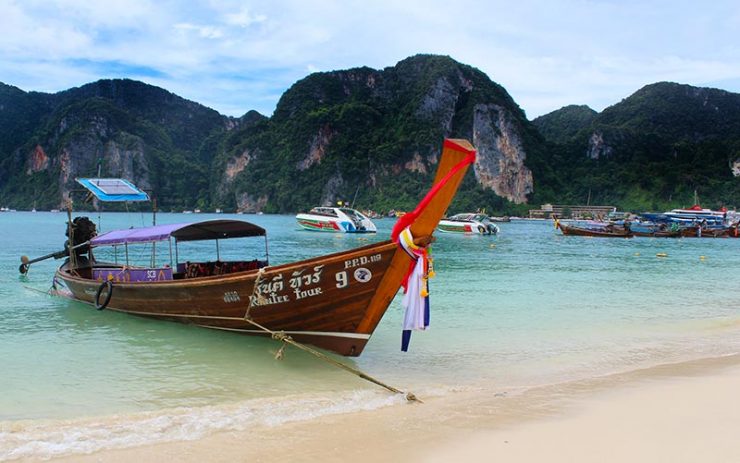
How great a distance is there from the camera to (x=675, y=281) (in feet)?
69.1

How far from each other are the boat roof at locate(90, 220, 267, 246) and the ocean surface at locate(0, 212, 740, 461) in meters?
1.78

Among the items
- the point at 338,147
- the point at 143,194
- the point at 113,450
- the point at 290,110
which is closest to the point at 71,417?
the point at 113,450

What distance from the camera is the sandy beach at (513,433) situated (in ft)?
17.1

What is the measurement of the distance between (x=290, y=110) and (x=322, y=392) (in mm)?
160498

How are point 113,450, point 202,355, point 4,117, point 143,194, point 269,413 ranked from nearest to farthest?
1. point 113,450
2. point 269,413
3. point 202,355
4. point 143,194
5. point 4,117

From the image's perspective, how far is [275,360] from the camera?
29.8ft

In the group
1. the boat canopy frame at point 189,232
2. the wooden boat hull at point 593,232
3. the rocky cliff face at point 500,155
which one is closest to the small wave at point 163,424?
the boat canopy frame at point 189,232

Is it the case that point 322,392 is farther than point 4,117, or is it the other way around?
point 4,117

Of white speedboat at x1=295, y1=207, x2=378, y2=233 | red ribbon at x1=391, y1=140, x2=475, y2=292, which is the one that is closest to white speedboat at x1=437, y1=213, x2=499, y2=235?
white speedboat at x1=295, y1=207, x2=378, y2=233

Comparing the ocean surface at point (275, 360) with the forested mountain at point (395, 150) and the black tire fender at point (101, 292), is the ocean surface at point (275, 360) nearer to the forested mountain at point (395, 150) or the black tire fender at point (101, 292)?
the black tire fender at point (101, 292)

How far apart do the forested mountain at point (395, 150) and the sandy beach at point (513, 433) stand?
11586 cm

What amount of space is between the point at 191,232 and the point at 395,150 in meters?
128

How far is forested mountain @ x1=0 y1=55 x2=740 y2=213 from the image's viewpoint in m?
128

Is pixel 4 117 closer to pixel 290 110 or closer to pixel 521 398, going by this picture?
pixel 290 110
